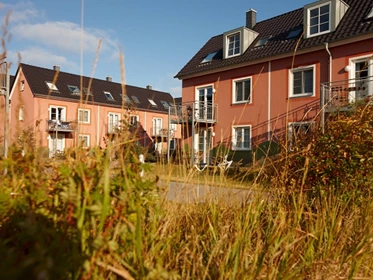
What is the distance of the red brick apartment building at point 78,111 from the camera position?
4.45ft

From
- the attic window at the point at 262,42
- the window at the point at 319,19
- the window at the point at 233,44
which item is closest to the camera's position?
the window at the point at 319,19

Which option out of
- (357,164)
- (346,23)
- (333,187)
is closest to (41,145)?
(333,187)

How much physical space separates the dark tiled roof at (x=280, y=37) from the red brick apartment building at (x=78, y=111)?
4.39 meters

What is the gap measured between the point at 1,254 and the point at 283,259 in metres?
1.24

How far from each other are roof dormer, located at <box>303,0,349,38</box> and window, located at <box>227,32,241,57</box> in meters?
3.88

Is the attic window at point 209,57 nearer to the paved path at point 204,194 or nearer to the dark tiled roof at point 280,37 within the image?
the dark tiled roof at point 280,37

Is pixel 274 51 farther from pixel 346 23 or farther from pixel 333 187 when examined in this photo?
pixel 333 187

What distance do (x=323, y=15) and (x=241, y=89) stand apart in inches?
195

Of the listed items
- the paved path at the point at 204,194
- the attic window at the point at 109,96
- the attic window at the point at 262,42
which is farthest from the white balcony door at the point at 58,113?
the paved path at the point at 204,194

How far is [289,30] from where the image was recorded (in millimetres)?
14844

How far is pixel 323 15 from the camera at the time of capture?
13219 mm

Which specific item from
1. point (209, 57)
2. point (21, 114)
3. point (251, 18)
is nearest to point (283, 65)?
point (209, 57)

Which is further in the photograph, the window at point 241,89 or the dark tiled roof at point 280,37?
the window at point 241,89

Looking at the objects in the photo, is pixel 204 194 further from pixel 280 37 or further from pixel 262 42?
pixel 262 42
